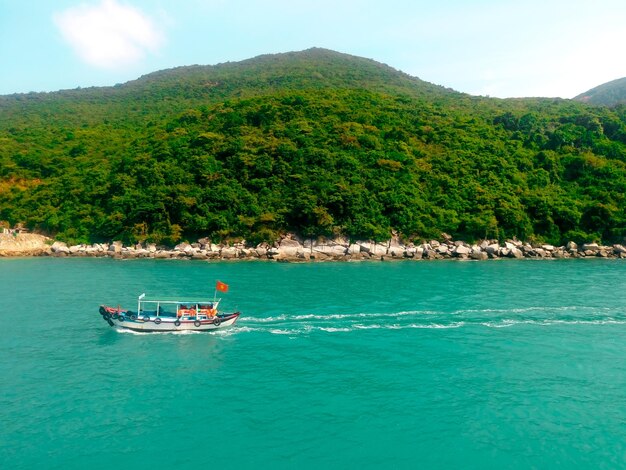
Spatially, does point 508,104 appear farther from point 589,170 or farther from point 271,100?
point 271,100

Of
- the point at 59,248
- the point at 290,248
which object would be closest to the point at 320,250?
the point at 290,248

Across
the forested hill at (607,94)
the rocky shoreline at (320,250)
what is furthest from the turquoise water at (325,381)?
the forested hill at (607,94)

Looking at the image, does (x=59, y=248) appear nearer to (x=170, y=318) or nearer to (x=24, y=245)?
(x=24, y=245)

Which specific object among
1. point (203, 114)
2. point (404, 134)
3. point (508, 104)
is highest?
point (508, 104)

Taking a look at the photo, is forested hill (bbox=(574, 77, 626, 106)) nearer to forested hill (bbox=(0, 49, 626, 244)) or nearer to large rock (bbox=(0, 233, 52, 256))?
forested hill (bbox=(0, 49, 626, 244))

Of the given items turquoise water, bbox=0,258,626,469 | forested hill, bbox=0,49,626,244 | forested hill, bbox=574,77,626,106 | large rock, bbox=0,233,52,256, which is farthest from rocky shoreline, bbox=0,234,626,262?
forested hill, bbox=574,77,626,106

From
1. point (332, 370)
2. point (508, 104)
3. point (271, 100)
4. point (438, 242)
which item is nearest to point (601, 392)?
point (332, 370)
